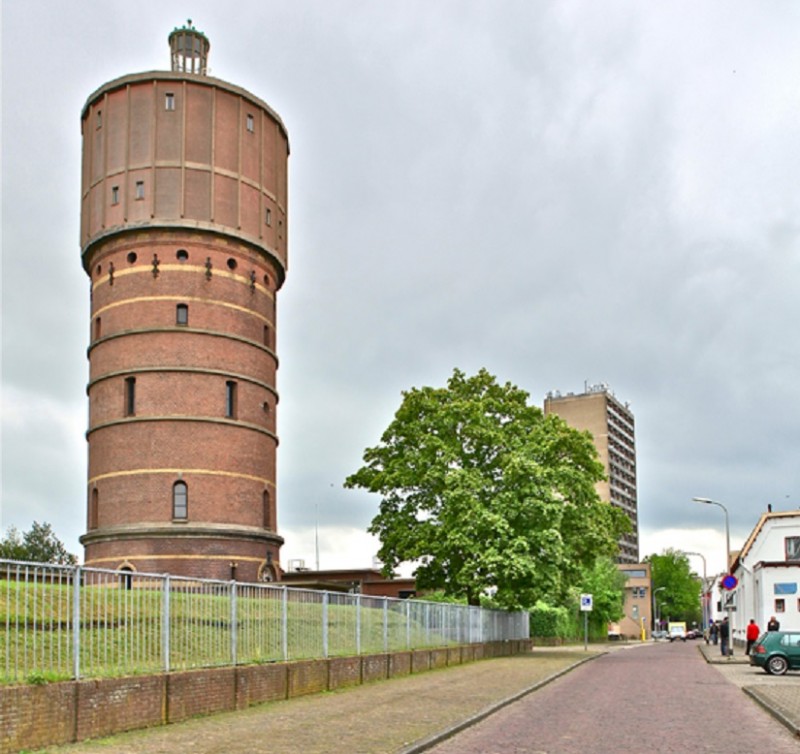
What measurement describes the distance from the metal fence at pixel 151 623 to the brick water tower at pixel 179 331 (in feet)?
63.3

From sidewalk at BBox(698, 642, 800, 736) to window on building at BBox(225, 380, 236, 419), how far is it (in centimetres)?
2140

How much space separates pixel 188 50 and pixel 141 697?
4109 centimetres

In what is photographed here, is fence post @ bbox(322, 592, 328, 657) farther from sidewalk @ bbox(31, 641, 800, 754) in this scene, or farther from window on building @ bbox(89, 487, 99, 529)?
window on building @ bbox(89, 487, 99, 529)

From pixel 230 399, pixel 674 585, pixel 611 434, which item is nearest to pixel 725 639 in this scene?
pixel 230 399

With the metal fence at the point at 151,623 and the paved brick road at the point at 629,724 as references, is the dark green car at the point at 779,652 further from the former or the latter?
the metal fence at the point at 151,623

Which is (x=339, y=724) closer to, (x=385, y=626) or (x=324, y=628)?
(x=324, y=628)

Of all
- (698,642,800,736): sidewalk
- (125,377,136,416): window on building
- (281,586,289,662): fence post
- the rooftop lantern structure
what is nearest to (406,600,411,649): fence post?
(698,642,800,736): sidewalk

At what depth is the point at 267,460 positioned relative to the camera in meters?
45.9

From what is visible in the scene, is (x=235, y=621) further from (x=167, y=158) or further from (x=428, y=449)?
(x=167, y=158)

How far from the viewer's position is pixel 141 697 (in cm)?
1377

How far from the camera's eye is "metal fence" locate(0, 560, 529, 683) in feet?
39.8

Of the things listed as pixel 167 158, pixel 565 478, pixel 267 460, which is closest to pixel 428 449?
pixel 565 478

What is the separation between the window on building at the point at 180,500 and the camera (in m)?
42.2

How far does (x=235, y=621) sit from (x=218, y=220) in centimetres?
2981
